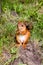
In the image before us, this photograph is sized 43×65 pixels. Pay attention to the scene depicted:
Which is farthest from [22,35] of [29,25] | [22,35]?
[29,25]

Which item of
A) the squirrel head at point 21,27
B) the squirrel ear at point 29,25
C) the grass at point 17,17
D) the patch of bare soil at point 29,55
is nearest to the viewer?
the patch of bare soil at point 29,55

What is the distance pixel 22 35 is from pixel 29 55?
0.57 meters

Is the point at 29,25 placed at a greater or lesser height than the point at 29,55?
greater

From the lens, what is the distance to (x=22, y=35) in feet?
23.1

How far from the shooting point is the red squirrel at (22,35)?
23.0ft

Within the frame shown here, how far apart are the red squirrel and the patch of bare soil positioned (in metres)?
0.14

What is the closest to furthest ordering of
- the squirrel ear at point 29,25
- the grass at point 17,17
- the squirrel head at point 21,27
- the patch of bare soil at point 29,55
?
the patch of bare soil at point 29,55 < the squirrel head at point 21,27 < the grass at point 17,17 < the squirrel ear at point 29,25

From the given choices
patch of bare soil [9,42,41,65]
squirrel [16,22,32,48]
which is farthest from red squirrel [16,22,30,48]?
patch of bare soil [9,42,41,65]

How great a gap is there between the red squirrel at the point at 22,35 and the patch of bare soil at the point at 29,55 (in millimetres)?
138

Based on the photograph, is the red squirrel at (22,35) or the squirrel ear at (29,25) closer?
the red squirrel at (22,35)

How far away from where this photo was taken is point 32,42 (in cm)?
713

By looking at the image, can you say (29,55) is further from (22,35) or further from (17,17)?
(17,17)

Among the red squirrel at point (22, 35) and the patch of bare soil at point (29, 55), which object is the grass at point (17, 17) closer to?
the red squirrel at point (22, 35)

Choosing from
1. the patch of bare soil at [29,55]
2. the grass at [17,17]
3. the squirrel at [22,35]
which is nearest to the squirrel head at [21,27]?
the squirrel at [22,35]
